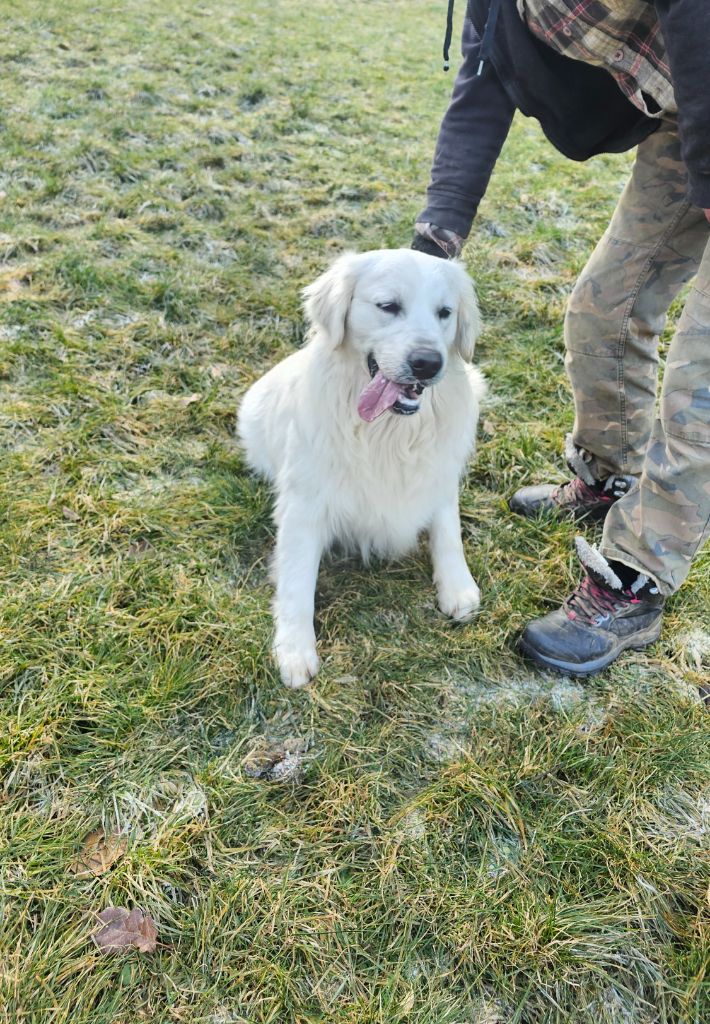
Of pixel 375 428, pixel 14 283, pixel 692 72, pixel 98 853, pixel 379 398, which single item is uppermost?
pixel 692 72

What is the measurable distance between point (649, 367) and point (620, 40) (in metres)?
1.08

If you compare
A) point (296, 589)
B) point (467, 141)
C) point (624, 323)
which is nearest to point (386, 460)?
point (296, 589)

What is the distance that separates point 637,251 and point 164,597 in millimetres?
1931

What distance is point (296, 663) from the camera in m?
2.02

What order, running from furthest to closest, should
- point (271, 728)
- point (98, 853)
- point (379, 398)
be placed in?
point (379, 398)
point (271, 728)
point (98, 853)

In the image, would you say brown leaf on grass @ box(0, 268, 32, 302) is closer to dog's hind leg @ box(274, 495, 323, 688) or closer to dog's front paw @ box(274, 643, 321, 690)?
dog's hind leg @ box(274, 495, 323, 688)

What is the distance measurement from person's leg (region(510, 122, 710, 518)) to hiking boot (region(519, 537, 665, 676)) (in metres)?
0.54

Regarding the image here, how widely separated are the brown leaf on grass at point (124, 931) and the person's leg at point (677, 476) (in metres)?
1.60

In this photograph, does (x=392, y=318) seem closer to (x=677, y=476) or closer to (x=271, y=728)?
(x=677, y=476)

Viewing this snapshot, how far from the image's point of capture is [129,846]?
159cm

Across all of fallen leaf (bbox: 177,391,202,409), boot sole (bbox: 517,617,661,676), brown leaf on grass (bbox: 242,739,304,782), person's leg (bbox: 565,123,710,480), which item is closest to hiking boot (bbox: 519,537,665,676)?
boot sole (bbox: 517,617,661,676)

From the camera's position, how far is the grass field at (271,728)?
56.2 inches

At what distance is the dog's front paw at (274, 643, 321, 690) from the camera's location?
6.55 feet

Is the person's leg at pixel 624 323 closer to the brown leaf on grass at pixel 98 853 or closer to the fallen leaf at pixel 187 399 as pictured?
the fallen leaf at pixel 187 399
